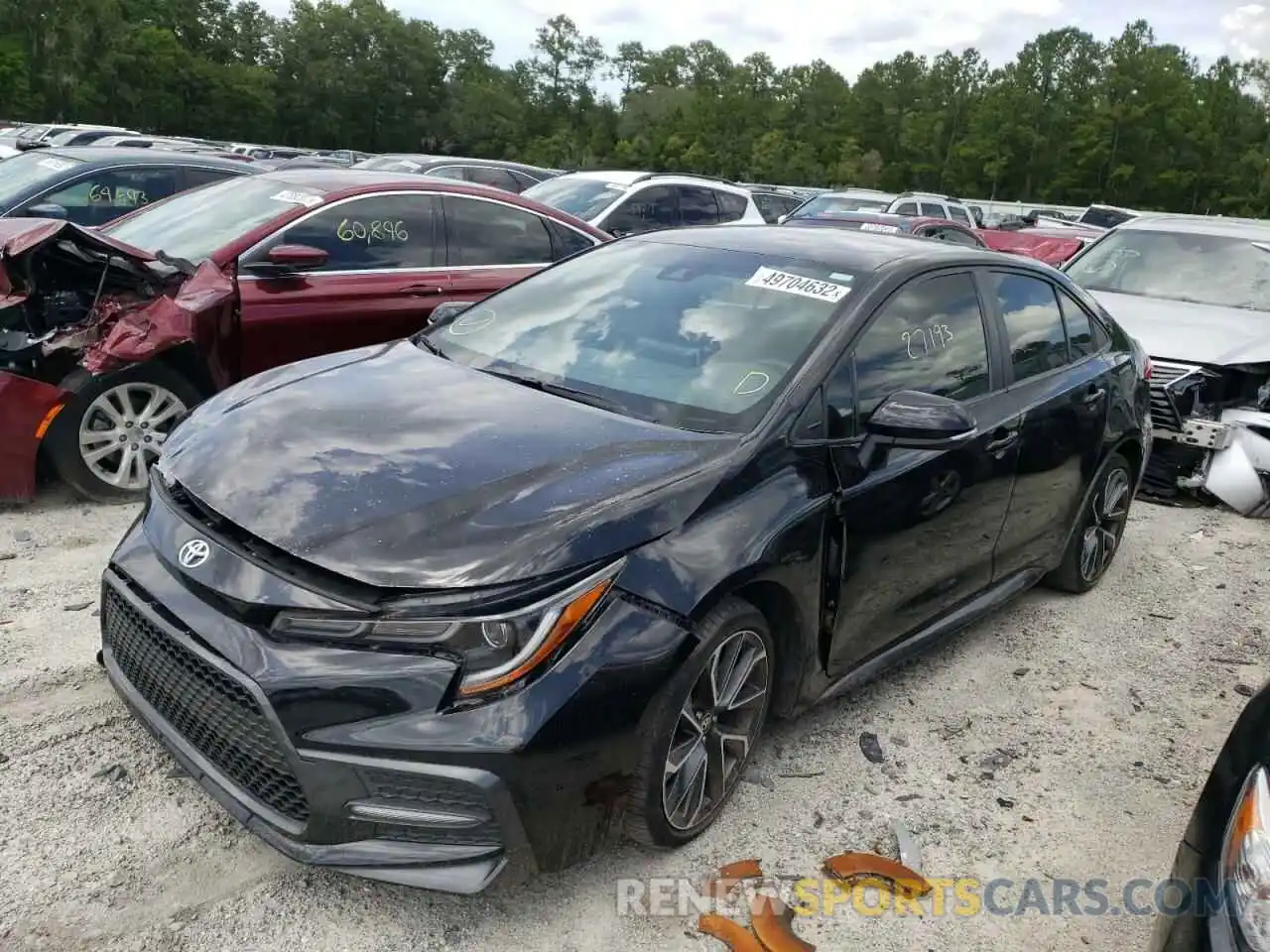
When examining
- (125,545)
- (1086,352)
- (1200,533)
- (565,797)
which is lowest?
(1200,533)

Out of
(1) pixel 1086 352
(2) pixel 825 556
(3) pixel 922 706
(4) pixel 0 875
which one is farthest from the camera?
(1) pixel 1086 352

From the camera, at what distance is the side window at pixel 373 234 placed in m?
5.99

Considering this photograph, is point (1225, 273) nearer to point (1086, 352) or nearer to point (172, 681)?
point (1086, 352)

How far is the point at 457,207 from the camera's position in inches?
261

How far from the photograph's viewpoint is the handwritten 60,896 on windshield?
3.75 meters

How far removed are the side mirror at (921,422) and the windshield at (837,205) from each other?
515 inches

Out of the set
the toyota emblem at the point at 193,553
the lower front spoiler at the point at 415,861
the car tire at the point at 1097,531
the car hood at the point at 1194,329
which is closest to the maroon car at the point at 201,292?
the toyota emblem at the point at 193,553

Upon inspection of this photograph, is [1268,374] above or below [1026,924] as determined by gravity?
above

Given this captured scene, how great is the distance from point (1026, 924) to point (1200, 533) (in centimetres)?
446

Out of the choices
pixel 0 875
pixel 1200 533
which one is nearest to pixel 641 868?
pixel 0 875

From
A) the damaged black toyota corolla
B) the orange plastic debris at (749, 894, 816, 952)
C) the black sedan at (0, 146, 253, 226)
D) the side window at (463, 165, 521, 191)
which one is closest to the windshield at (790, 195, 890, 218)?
the side window at (463, 165, 521, 191)

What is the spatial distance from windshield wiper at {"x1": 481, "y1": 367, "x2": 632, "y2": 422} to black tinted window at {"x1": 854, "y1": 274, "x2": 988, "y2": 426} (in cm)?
79

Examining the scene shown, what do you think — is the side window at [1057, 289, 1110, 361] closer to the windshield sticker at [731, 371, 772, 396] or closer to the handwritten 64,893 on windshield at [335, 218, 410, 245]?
the windshield sticker at [731, 371, 772, 396]

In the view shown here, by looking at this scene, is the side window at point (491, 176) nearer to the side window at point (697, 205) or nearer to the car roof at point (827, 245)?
the side window at point (697, 205)
